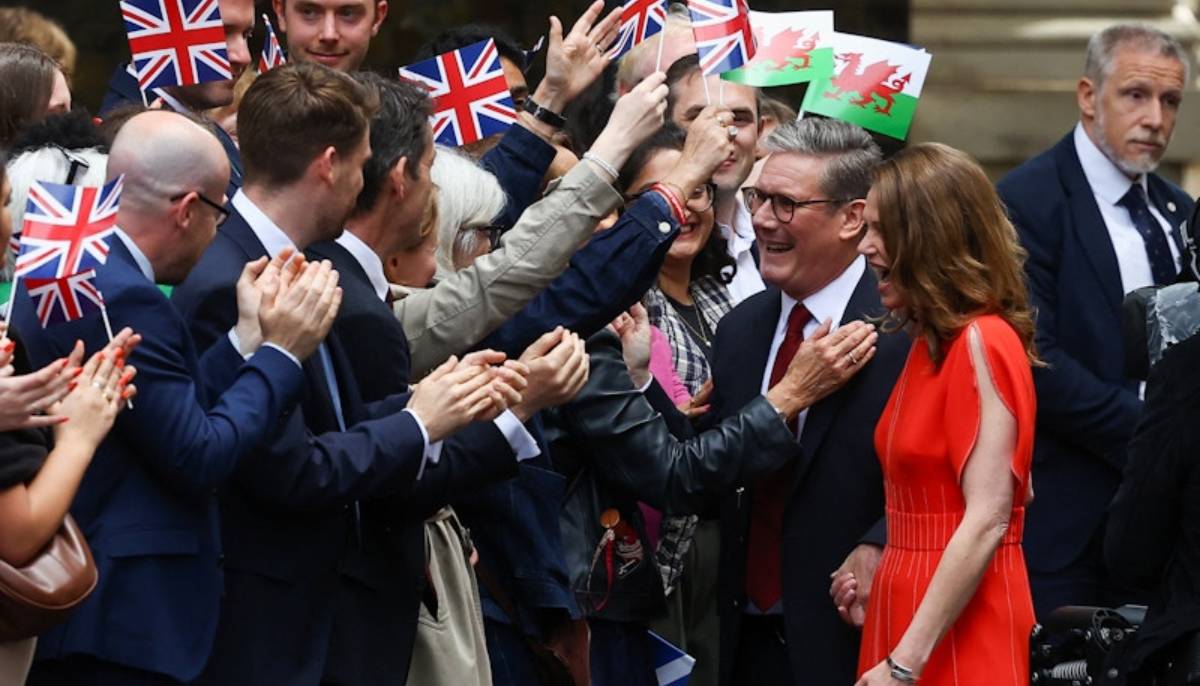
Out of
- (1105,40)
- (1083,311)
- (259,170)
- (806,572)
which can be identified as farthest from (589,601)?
(1105,40)

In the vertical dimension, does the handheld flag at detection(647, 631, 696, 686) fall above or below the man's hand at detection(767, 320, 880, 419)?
below

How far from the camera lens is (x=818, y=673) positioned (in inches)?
222

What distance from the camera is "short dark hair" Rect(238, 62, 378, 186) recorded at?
484cm

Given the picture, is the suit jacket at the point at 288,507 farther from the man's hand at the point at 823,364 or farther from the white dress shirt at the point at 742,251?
the white dress shirt at the point at 742,251

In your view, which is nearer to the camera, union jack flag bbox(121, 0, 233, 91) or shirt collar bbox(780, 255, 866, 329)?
shirt collar bbox(780, 255, 866, 329)

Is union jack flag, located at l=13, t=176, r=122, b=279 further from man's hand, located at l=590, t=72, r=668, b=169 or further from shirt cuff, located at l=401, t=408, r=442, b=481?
man's hand, located at l=590, t=72, r=668, b=169

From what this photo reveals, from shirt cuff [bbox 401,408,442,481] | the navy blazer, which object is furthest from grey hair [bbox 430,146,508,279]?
the navy blazer

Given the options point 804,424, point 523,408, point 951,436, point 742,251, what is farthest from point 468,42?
point 951,436

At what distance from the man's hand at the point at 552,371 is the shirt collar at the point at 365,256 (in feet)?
1.26

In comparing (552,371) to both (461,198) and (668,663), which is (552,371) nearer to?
(461,198)

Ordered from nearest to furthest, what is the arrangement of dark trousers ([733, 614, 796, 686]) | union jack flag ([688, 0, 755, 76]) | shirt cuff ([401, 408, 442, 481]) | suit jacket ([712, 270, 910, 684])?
1. shirt cuff ([401, 408, 442, 481])
2. suit jacket ([712, 270, 910, 684])
3. dark trousers ([733, 614, 796, 686])
4. union jack flag ([688, 0, 755, 76])

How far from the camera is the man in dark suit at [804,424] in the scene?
5.69 metres

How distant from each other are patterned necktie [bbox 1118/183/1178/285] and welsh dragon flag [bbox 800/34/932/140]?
142cm

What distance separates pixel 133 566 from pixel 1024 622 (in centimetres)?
206
